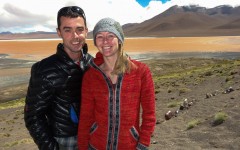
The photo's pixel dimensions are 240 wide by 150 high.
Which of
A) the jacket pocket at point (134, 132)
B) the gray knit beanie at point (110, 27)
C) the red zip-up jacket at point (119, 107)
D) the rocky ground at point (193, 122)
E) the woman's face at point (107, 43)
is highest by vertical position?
the gray knit beanie at point (110, 27)

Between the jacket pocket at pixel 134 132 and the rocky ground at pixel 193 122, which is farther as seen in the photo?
the rocky ground at pixel 193 122

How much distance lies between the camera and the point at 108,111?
11.5 feet

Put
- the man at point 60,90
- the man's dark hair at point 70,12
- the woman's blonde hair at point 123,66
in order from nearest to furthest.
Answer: the woman's blonde hair at point 123,66
the man at point 60,90
the man's dark hair at point 70,12

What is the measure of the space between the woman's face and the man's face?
34cm

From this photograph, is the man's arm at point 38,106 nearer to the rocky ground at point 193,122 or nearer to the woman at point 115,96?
the woman at point 115,96

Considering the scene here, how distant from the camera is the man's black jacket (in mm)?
3523

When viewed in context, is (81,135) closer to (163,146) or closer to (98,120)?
(98,120)

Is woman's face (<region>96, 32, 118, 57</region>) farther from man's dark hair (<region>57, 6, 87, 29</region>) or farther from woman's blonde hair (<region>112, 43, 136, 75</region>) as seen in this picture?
man's dark hair (<region>57, 6, 87, 29</region>)

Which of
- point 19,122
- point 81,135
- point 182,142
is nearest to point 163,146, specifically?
point 182,142

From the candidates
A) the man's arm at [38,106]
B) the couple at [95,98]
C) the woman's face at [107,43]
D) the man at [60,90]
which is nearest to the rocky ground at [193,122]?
the couple at [95,98]

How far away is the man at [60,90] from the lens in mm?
3533

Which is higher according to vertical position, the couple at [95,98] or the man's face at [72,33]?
the man's face at [72,33]

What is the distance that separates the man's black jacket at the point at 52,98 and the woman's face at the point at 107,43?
1.13ft

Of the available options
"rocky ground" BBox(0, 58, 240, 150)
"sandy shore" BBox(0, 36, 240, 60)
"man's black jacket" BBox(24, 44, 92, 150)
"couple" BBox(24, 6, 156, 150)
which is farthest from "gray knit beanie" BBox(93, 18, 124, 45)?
"sandy shore" BBox(0, 36, 240, 60)
